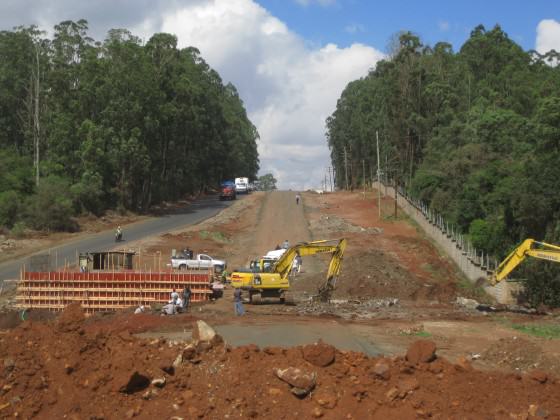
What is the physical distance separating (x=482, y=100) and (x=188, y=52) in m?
46.7

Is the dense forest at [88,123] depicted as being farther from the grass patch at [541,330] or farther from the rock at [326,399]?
the rock at [326,399]

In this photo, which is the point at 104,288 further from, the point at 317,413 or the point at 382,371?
the point at 317,413

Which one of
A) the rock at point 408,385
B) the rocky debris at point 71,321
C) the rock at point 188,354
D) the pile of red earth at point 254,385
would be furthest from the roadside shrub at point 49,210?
the rock at point 408,385

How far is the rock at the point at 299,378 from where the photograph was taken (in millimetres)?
15038

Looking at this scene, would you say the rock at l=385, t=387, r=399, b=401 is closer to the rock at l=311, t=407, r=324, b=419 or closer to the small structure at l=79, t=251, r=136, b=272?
the rock at l=311, t=407, r=324, b=419

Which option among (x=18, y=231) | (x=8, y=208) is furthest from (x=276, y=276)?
(x=8, y=208)

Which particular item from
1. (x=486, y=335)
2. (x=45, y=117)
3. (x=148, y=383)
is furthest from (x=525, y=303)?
(x=45, y=117)

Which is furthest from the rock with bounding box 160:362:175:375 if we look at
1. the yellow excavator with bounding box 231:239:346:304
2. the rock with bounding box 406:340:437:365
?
the yellow excavator with bounding box 231:239:346:304

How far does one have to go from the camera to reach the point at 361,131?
11144 centimetres

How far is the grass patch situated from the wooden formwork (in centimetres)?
1615

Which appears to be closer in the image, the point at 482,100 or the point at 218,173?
the point at 482,100

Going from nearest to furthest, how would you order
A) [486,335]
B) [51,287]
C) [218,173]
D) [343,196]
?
[486,335], [51,287], [343,196], [218,173]

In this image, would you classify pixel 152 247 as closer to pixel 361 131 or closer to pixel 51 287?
pixel 51 287

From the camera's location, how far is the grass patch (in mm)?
26422
